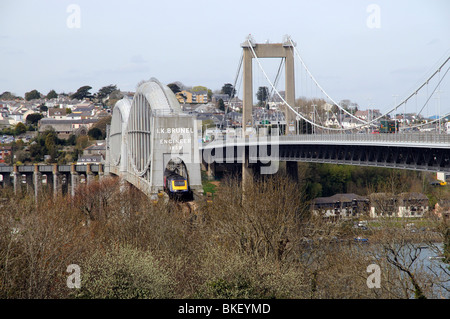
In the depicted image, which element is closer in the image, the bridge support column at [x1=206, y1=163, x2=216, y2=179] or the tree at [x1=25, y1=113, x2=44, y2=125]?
the bridge support column at [x1=206, y1=163, x2=216, y2=179]

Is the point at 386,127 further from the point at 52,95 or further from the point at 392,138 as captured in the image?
the point at 52,95

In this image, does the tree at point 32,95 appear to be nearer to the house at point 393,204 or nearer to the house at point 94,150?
the house at point 94,150

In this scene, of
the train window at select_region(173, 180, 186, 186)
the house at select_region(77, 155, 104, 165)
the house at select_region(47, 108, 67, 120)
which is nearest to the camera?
the train window at select_region(173, 180, 186, 186)

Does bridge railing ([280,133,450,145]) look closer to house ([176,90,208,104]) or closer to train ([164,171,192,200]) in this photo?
train ([164,171,192,200])

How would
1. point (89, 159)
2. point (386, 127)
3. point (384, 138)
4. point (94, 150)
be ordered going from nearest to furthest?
point (384, 138) < point (386, 127) < point (89, 159) < point (94, 150)

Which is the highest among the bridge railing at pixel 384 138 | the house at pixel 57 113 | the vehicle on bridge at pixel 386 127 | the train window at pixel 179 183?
the house at pixel 57 113

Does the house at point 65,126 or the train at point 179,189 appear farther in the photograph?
the house at point 65,126

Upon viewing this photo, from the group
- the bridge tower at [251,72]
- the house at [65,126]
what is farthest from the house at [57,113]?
the bridge tower at [251,72]

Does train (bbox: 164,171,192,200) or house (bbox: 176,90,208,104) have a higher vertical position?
house (bbox: 176,90,208,104)

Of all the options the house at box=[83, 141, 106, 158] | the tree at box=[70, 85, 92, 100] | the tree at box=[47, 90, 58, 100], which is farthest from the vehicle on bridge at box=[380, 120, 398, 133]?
the tree at box=[47, 90, 58, 100]

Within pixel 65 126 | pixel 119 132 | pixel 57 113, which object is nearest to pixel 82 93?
pixel 57 113
